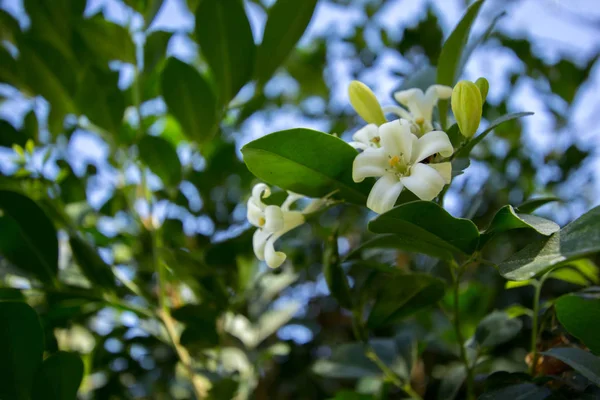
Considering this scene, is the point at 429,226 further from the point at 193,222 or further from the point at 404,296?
the point at 193,222

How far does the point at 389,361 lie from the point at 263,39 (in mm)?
529

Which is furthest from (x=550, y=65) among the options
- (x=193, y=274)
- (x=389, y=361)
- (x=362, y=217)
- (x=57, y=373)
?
(x=57, y=373)

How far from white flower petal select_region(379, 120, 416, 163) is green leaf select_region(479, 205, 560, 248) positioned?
111 mm

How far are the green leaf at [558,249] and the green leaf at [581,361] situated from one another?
0.44 ft

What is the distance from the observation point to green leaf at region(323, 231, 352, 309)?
0.61 metres

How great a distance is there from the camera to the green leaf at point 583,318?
18.2 inches

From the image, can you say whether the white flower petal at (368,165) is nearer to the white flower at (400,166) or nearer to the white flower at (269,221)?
the white flower at (400,166)

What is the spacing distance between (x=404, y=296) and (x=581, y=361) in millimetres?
195

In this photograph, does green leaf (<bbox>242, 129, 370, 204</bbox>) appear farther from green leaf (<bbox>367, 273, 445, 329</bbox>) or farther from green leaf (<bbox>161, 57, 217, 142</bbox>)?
green leaf (<bbox>161, 57, 217, 142</bbox>)

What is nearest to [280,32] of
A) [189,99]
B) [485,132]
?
[189,99]

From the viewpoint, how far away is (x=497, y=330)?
66 cm

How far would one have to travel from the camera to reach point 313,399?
3.75ft

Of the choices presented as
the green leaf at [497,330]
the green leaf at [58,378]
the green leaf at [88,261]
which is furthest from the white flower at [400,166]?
the green leaf at [88,261]

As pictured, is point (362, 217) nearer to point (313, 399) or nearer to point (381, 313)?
point (313, 399)
